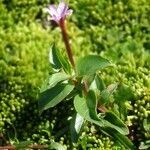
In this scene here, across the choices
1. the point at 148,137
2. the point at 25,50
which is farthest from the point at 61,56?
the point at 25,50

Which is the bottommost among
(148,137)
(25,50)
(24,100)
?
(148,137)

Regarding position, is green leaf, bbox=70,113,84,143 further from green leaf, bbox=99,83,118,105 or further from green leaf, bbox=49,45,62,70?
green leaf, bbox=49,45,62,70

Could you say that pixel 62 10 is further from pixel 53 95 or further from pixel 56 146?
pixel 56 146

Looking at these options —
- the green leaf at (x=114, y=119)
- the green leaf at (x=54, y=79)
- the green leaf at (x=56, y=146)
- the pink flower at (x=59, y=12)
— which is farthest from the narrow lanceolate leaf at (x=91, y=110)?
the pink flower at (x=59, y=12)

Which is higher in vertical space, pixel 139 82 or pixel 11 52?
pixel 11 52

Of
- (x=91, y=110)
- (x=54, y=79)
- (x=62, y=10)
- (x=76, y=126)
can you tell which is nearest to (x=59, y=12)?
(x=62, y=10)

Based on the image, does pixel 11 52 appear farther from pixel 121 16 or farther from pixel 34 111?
pixel 121 16

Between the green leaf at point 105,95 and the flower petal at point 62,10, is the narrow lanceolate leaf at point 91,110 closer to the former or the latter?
the green leaf at point 105,95
